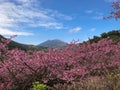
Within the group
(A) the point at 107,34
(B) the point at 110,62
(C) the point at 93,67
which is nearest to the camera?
(C) the point at 93,67

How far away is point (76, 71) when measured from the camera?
12.7 meters

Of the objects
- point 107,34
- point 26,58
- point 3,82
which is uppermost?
point 107,34

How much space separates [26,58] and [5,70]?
906mm

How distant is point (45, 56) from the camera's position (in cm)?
1242

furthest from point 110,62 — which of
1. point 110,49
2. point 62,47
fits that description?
point 62,47

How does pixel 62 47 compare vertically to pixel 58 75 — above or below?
above

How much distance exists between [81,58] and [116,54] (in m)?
2.97

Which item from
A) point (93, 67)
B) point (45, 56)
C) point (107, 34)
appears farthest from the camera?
point (107, 34)

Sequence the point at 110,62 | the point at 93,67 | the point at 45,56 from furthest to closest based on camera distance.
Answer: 1. the point at 110,62
2. the point at 93,67
3. the point at 45,56

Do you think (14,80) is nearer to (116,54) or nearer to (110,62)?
(110,62)

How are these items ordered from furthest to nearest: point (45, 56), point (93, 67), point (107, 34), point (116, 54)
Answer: point (107, 34) → point (116, 54) → point (93, 67) → point (45, 56)

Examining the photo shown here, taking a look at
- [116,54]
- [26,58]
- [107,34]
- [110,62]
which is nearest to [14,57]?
[26,58]

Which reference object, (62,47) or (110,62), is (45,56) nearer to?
(62,47)

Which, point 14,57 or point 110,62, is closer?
point 14,57
